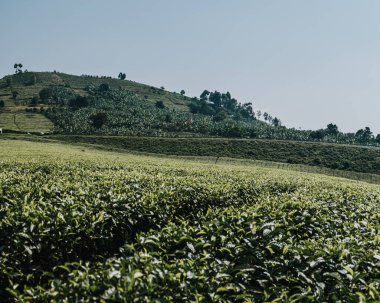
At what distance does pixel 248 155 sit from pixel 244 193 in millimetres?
102527

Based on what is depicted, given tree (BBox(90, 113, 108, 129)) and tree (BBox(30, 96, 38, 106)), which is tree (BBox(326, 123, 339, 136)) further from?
tree (BBox(30, 96, 38, 106))

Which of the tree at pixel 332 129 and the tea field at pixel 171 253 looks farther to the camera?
the tree at pixel 332 129

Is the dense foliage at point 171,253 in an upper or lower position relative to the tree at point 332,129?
lower

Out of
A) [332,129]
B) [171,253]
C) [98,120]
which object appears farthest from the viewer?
[332,129]

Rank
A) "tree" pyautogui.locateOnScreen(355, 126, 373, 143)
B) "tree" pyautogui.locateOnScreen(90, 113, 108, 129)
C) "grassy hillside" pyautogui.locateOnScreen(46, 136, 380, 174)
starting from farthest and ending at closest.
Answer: "tree" pyautogui.locateOnScreen(355, 126, 373, 143)
"tree" pyautogui.locateOnScreen(90, 113, 108, 129)
"grassy hillside" pyautogui.locateOnScreen(46, 136, 380, 174)

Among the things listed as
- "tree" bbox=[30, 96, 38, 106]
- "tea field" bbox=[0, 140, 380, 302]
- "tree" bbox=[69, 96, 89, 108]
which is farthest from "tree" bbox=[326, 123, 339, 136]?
"tea field" bbox=[0, 140, 380, 302]

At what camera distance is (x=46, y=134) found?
122 m

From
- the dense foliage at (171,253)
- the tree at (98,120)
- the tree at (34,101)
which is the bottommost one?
the dense foliage at (171,253)

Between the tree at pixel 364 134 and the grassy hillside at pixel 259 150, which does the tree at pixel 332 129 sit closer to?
the tree at pixel 364 134

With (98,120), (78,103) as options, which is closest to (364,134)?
(98,120)

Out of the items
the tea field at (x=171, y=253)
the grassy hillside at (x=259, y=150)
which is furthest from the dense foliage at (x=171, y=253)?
the grassy hillside at (x=259, y=150)

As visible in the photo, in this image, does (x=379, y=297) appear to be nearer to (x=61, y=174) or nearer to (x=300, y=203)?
(x=300, y=203)

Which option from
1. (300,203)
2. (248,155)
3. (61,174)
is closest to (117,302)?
(300,203)

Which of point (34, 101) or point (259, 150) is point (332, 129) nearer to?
point (259, 150)
